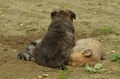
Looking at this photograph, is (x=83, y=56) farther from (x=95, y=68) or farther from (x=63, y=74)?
(x=63, y=74)

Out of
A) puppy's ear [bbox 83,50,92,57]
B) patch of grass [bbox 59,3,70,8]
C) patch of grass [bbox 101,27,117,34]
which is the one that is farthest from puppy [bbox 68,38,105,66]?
patch of grass [bbox 59,3,70,8]

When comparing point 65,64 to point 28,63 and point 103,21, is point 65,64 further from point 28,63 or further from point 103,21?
point 103,21

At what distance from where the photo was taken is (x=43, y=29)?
10.7 metres

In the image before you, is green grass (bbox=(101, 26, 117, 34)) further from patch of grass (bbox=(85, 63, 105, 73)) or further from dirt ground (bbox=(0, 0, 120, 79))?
patch of grass (bbox=(85, 63, 105, 73))

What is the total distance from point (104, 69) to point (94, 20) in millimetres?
5355

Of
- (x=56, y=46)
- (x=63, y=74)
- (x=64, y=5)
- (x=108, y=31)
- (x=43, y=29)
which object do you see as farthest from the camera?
(x=64, y=5)

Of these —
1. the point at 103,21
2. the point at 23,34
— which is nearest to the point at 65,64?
the point at 23,34

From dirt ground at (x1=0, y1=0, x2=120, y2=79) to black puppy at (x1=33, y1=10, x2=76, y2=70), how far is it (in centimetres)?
17

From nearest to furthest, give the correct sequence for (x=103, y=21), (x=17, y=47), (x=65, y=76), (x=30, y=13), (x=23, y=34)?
(x=65, y=76) < (x=17, y=47) < (x=23, y=34) < (x=103, y=21) < (x=30, y=13)

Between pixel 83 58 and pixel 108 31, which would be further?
pixel 108 31

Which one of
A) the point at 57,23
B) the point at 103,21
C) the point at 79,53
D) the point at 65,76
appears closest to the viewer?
the point at 65,76

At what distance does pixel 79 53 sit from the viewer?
7000 millimetres

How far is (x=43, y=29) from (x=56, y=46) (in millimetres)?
3662

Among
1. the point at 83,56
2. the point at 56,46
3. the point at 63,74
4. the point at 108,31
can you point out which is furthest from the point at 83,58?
the point at 108,31
